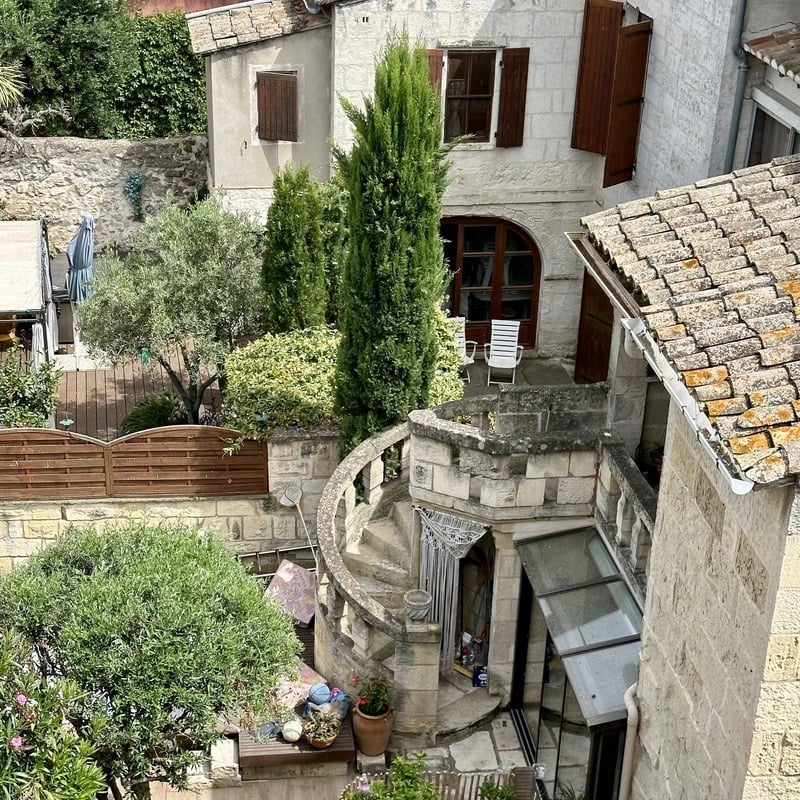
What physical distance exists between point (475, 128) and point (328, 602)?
8029mm

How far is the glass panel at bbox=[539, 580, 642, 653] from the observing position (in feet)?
39.9

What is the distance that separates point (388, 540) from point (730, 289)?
723 centimetres

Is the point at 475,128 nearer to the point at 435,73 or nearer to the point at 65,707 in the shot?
the point at 435,73

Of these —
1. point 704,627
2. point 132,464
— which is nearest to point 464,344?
point 132,464

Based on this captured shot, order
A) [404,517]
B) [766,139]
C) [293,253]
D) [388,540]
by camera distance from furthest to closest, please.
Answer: [293,253] → [404,517] → [388,540] → [766,139]

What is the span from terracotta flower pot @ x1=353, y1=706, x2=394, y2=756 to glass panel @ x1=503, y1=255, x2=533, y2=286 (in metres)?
8.56

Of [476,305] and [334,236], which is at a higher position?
[334,236]

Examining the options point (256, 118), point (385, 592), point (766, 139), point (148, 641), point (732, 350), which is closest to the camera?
point (732, 350)

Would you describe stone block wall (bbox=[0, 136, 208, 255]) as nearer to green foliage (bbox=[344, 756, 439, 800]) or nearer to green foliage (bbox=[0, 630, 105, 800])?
green foliage (bbox=[344, 756, 439, 800])

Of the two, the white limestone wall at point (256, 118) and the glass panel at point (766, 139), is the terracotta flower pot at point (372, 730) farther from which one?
the white limestone wall at point (256, 118)

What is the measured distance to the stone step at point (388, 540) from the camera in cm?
1508

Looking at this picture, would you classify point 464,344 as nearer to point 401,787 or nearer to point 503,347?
point 503,347

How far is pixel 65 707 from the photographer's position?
9.45 m

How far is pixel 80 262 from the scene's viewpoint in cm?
2080
